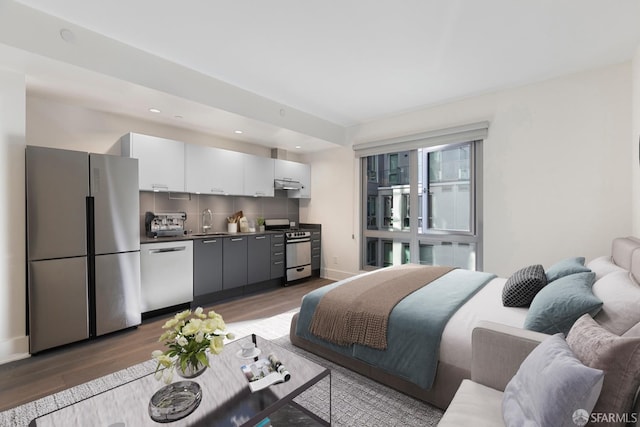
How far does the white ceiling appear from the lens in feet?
7.14

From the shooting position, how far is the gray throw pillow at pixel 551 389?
34.7 inches

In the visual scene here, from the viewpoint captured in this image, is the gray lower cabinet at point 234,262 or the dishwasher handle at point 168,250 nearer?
the dishwasher handle at point 168,250

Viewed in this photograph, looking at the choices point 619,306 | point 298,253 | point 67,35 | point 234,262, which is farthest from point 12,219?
point 619,306

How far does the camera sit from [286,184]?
17.0 ft

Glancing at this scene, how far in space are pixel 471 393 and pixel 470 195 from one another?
3181mm

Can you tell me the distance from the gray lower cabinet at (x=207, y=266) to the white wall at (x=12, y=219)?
155 centimetres

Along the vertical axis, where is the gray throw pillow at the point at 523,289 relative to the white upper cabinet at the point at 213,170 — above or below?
below

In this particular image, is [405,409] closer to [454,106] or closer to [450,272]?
[450,272]

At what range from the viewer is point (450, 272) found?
3135 millimetres

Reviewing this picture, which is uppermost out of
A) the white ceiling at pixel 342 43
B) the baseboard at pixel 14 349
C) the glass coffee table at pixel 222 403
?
the white ceiling at pixel 342 43

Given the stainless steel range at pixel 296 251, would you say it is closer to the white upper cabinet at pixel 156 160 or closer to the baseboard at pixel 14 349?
the white upper cabinet at pixel 156 160

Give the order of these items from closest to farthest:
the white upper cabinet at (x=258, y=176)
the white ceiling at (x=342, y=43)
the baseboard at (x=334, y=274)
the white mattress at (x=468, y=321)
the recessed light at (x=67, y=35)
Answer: the white mattress at (x=468, y=321) → the white ceiling at (x=342, y=43) → the recessed light at (x=67, y=35) → the white upper cabinet at (x=258, y=176) → the baseboard at (x=334, y=274)

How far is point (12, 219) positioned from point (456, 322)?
11.8ft

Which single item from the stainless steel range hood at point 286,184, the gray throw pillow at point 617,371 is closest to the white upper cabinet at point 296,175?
the stainless steel range hood at point 286,184
